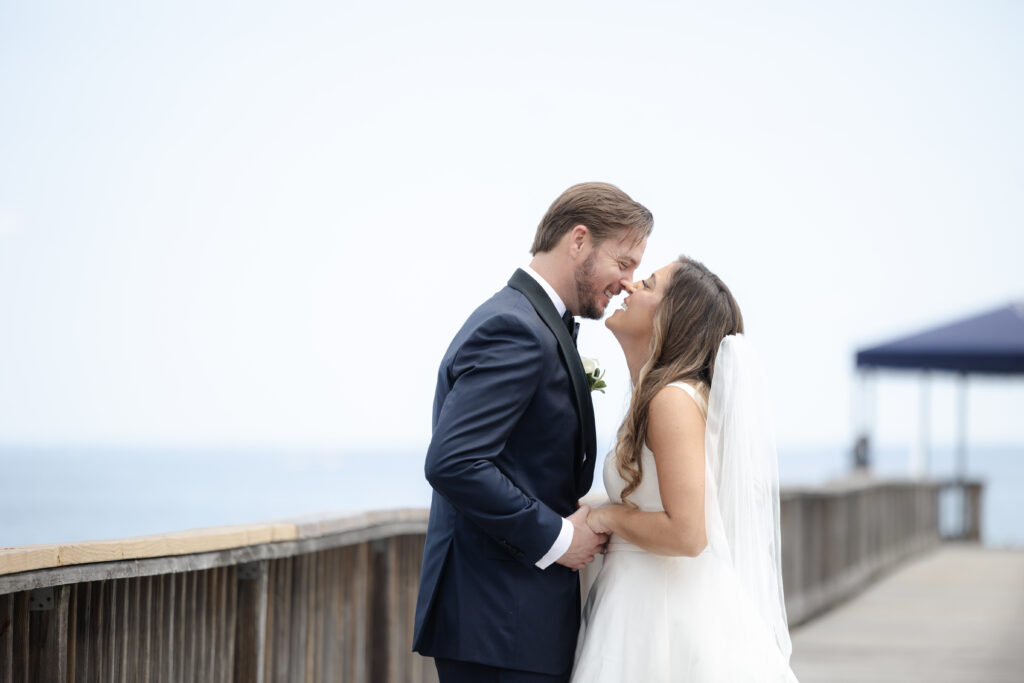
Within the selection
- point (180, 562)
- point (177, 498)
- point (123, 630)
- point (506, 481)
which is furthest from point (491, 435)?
point (177, 498)

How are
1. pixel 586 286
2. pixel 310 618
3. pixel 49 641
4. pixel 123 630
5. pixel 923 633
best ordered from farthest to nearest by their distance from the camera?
pixel 923 633, pixel 310 618, pixel 586 286, pixel 123 630, pixel 49 641

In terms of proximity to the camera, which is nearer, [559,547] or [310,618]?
[559,547]

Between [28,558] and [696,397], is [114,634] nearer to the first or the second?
[28,558]

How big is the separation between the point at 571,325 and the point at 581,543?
22.7 inches

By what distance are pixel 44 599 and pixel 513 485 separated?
1.06 m

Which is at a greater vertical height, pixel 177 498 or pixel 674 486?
pixel 674 486

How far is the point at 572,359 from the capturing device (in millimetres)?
2947

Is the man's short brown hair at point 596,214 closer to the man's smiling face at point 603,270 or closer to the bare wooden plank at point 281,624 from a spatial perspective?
the man's smiling face at point 603,270

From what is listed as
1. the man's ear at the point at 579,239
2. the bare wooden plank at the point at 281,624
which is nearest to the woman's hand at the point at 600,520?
the man's ear at the point at 579,239

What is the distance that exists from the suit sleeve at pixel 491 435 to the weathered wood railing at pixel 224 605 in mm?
741

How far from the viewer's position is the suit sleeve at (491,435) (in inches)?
107

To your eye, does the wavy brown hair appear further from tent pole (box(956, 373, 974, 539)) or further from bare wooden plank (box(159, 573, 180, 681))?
tent pole (box(956, 373, 974, 539))

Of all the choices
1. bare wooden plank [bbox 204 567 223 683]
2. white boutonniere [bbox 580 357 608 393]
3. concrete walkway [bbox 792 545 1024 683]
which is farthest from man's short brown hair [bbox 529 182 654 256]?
concrete walkway [bbox 792 545 1024 683]

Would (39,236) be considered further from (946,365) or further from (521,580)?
(521,580)
